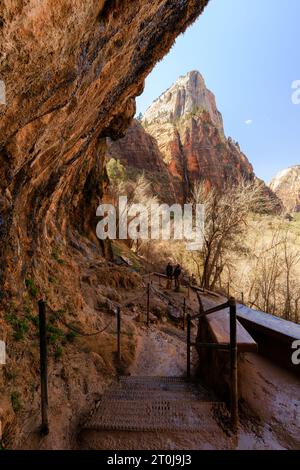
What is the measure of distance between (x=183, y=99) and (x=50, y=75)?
9523cm

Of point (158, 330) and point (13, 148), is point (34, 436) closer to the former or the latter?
point (13, 148)

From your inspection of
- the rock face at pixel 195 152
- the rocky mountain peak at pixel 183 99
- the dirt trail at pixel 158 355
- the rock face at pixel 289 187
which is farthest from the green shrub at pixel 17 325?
the rock face at pixel 289 187

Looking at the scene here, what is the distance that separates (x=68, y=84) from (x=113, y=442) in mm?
4571

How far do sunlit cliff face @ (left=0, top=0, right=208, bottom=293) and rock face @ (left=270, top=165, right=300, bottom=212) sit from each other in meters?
109

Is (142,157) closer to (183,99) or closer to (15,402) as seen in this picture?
(183,99)

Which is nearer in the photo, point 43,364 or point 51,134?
point 43,364

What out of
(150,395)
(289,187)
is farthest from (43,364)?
(289,187)

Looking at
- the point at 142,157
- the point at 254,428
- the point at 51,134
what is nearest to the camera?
the point at 254,428

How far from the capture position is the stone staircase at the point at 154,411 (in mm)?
2748

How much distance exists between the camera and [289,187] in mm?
111812

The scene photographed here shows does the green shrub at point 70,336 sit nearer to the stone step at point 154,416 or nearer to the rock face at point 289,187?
the stone step at point 154,416

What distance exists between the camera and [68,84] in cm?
338

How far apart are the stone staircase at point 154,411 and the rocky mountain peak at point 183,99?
8577 centimetres

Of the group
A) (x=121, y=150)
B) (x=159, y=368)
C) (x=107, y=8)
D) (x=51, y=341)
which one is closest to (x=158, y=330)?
(x=159, y=368)
